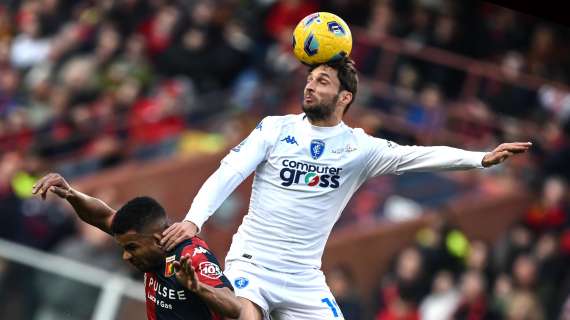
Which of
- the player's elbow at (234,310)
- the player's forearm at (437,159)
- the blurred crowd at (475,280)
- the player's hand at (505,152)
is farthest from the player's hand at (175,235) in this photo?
the blurred crowd at (475,280)

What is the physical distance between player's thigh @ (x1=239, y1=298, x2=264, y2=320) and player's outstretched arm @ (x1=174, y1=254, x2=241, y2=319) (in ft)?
0.75

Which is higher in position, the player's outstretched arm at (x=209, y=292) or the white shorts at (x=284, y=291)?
the white shorts at (x=284, y=291)

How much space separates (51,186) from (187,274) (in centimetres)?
121

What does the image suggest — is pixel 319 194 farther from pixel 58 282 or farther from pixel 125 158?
pixel 125 158

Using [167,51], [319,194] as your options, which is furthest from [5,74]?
[319,194]

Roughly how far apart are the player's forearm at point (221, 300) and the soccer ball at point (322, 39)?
59.1 inches

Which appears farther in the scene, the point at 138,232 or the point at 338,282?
the point at 338,282

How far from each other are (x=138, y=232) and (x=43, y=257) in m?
6.63

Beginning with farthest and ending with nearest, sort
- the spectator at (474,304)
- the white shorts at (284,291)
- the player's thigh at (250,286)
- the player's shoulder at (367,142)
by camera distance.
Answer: the spectator at (474,304)
the player's shoulder at (367,142)
the white shorts at (284,291)
the player's thigh at (250,286)

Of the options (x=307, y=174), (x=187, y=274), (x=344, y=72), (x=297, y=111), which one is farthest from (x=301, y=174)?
(x=297, y=111)

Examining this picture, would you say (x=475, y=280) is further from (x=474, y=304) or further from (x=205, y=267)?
(x=205, y=267)

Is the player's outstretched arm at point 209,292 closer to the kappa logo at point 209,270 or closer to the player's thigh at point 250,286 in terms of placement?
the kappa logo at point 209,270

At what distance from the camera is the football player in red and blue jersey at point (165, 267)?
21.6 ft

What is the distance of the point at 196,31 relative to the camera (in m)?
16.6
